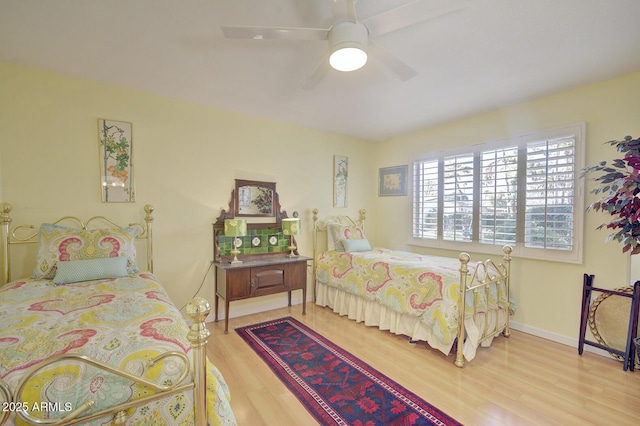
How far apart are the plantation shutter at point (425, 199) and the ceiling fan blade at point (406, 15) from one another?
272cm

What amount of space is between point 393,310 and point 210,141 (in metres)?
2.83

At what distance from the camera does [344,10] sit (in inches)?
58.7

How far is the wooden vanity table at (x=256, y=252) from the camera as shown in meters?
3.08

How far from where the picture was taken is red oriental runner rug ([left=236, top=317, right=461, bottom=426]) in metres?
1.78

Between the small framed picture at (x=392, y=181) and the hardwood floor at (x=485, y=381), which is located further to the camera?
the small framed picture at (x=392, y=181)

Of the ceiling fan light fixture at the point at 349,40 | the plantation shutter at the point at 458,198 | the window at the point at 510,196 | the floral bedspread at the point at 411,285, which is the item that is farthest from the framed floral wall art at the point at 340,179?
the ceiling fan light fixture at the point at 349,40

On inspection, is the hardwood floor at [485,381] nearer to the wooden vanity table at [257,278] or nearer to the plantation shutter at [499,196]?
the wooden vanity table at [257,278]

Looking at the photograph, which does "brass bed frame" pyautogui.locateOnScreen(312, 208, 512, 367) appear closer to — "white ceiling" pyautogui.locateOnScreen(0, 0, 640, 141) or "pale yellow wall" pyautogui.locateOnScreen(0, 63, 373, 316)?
"white ceiling" pyautogui.locateOnScreen(0, 0, 640, 141)

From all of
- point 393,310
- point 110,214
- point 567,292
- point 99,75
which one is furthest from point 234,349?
point 567,292

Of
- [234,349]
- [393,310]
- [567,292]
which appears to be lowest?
[234,349]

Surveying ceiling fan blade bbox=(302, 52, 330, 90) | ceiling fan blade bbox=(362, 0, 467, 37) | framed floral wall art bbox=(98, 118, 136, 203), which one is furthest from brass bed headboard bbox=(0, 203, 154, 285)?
ceiling fan blade bbox=(362, 0, 467, 37)

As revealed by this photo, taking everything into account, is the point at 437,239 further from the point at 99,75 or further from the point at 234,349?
the point at 99,75

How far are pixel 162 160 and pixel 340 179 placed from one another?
A: 8.19 ft

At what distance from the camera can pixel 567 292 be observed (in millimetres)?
2793
